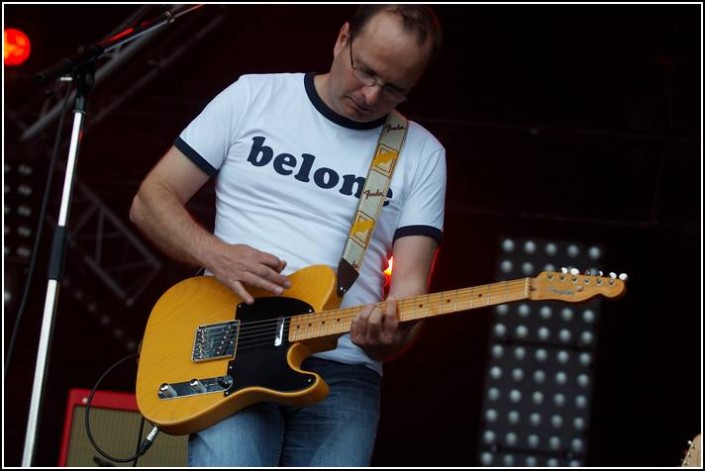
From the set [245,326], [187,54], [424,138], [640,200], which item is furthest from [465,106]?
[245,326]

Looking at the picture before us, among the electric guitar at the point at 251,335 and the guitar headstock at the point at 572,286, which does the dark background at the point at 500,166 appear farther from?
the guitar headstock at the point at 572,286

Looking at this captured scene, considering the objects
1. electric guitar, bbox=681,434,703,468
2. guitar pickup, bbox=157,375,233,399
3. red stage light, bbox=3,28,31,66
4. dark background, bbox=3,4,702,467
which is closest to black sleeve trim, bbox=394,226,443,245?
guitar pickup, bbox=157,375,233,399

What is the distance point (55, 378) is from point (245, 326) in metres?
4.73

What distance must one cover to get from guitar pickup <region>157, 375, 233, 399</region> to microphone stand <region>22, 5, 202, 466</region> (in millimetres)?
296

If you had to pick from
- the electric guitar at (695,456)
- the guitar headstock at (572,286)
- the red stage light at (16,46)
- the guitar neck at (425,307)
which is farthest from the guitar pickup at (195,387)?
the red stage light at (16,46)

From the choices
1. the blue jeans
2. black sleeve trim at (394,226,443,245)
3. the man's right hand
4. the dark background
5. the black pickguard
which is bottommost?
the blue jeans

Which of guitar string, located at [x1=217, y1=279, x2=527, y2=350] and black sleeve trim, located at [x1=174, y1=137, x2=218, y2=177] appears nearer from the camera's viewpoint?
guitar string, located at [x1=217, y1=279, x2=527, y2=350]

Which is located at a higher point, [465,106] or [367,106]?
[465,106]

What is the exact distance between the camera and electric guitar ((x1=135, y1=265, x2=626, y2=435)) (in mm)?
2570

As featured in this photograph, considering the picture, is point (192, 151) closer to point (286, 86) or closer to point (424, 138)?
point (286, 86)

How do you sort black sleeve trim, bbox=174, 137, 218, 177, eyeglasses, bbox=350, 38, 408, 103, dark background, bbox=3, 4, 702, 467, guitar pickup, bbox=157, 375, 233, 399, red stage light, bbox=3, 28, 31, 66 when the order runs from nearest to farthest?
guitar pickup, bbox=157, 375, 233, 399 → eyeglasses, bbox=350, 38, 408, 103 → black sleeve trim, bbox=174, 137, 218, 177 → red stage light, bbox=3, 28, 31, 66 → dark background, bbox=3, 4, 702, 467

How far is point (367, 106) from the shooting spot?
2.82 meters

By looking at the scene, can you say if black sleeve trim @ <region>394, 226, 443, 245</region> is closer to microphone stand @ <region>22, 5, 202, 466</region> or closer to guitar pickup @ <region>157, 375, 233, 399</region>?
guitar pickup @ <region>157, 375, 233, 399</region>

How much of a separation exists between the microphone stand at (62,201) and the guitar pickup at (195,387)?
0.30 meters
